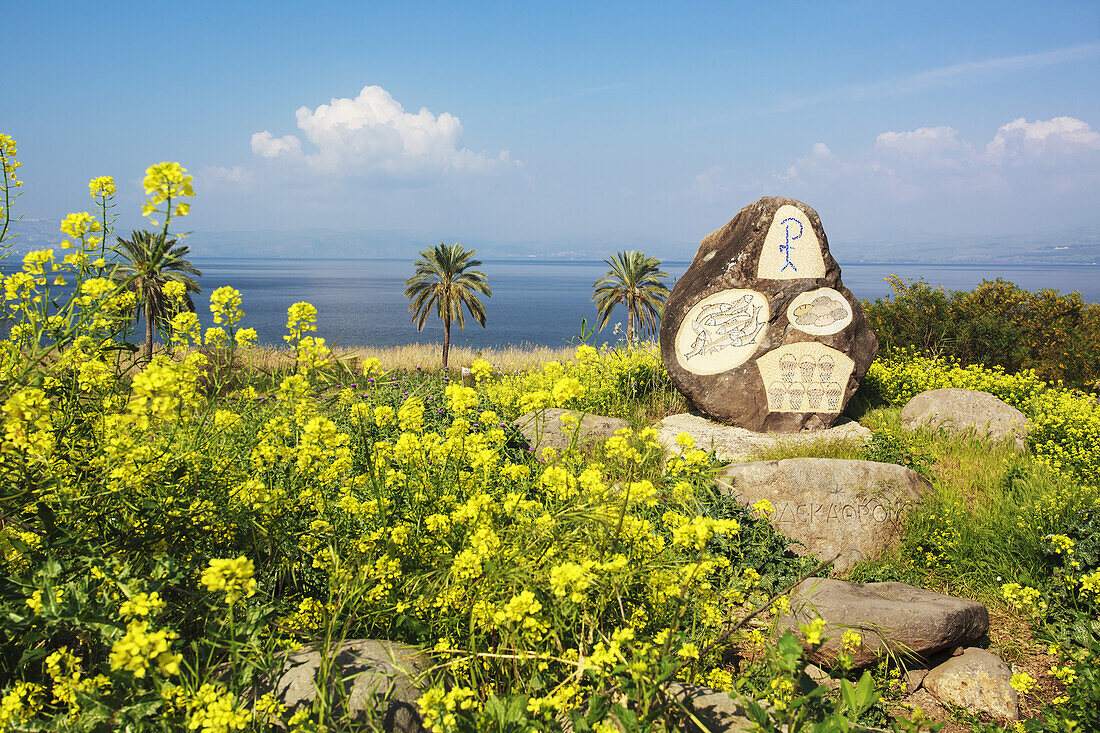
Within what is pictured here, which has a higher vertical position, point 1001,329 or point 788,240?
point 788,240

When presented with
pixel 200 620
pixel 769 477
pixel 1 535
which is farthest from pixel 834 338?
pixel 1 535

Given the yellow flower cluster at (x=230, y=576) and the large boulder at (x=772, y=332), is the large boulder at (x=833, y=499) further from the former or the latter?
the yellow flower cluster at (x=230, y=576)

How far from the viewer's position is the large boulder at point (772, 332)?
298 inches

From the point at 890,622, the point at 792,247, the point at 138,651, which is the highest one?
the point at 792,247

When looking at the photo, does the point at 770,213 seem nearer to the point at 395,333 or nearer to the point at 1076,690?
the point at 1076,690

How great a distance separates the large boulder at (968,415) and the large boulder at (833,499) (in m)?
2.16

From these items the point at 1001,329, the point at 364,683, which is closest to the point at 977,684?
the point at 364,683

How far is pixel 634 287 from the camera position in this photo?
77.2ft

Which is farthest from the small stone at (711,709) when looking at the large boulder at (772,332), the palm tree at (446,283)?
the palm tree at (446,283)

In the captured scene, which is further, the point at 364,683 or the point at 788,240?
the point at 788,240

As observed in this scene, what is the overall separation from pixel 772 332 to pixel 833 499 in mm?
3239

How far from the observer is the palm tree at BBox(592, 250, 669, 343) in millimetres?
23406

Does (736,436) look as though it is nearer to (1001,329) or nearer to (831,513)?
(831,513)

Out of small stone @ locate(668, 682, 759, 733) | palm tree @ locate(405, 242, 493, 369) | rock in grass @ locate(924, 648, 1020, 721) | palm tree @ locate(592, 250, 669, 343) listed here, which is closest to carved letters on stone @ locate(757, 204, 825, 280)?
rock in grass @ locate(924, 648, 1020, 721)
